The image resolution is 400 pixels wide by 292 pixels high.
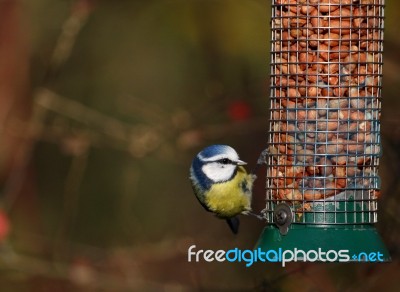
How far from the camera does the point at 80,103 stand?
11031 mm

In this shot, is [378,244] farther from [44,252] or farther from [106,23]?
[106,23]

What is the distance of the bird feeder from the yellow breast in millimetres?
397

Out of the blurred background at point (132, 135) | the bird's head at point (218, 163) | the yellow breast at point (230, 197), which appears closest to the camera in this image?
the bird's head at point (218, 163)

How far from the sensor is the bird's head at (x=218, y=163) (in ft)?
23.6

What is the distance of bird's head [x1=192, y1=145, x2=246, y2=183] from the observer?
7.20m

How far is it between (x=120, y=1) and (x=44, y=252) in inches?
114

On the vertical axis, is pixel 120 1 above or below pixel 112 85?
above

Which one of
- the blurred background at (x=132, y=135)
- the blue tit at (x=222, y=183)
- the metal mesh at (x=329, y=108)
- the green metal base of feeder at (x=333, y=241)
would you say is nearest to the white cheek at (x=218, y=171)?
the blue tit at (x=222, y=183)

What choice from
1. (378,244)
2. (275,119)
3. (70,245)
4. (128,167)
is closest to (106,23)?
(128,167)

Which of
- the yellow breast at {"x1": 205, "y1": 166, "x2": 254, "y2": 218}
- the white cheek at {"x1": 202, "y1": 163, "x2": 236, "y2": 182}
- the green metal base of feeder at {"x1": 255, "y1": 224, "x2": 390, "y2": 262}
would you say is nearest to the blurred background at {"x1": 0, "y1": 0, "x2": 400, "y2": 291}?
the yellow breast at {"x1": 205, "y1": 166, "x2": 254, "y2": 218}

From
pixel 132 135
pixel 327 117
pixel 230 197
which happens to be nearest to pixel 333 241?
pixel 327 117

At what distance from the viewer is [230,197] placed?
24.0ft

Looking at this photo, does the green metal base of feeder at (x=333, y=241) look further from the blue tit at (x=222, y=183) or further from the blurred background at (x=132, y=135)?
the blurred background at (x=132, y=135)

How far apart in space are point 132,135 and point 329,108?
3.24m
